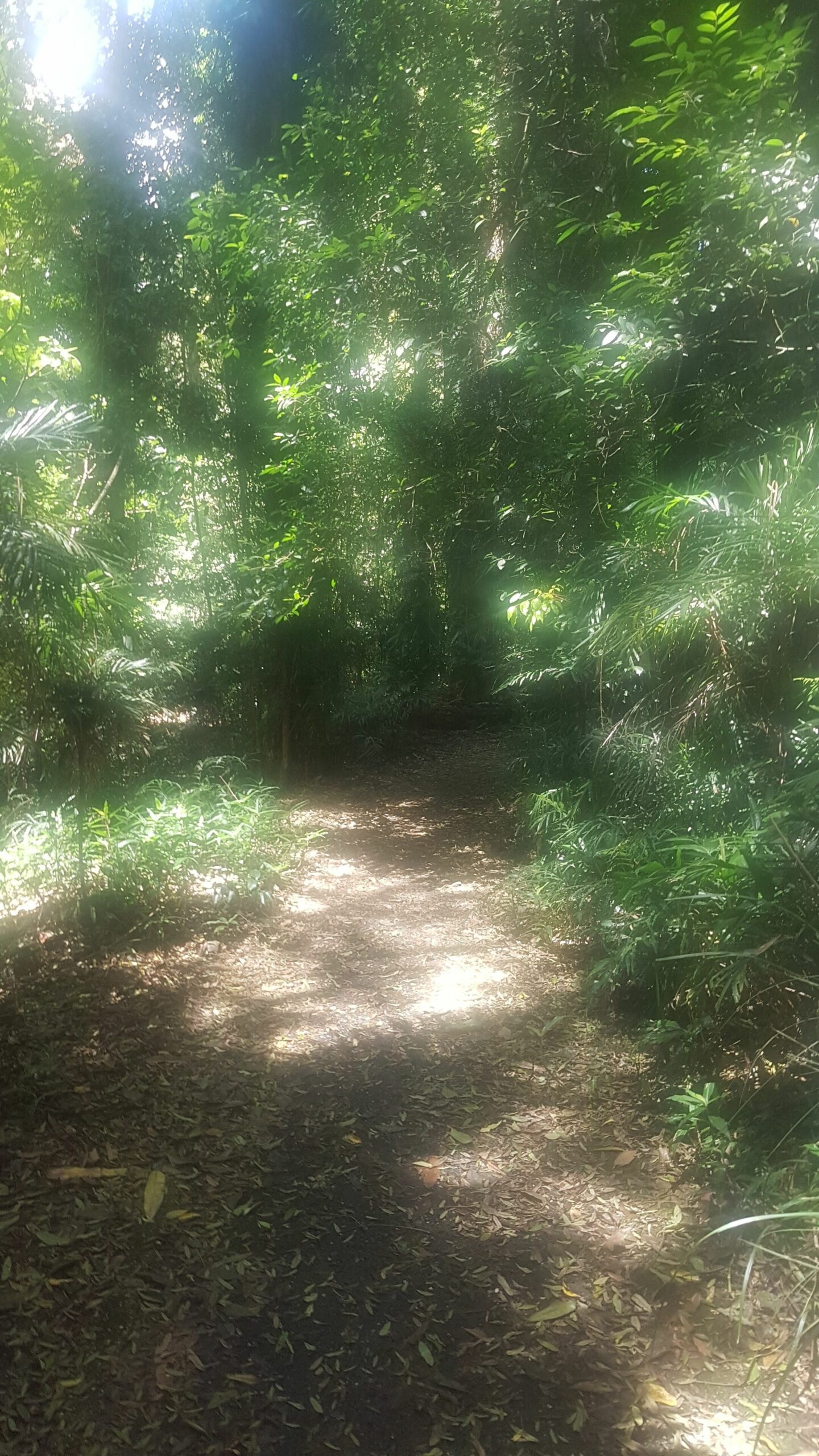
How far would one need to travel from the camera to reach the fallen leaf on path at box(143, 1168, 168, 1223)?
267 cm

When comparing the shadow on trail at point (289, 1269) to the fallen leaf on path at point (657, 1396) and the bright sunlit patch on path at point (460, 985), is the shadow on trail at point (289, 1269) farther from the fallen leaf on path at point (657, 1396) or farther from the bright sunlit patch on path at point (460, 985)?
the bright sunlit patch on path at point (460, 985)

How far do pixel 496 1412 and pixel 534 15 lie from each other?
6565 millimetres

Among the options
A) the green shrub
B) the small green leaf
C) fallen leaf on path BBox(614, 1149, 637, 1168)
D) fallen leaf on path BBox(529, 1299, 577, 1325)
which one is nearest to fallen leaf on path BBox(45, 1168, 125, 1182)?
the small green leaf

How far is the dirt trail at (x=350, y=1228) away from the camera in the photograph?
2.02m

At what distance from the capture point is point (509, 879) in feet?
19.8

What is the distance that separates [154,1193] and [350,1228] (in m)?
0.65

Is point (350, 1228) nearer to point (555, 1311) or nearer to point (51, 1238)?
point (555, 1311)

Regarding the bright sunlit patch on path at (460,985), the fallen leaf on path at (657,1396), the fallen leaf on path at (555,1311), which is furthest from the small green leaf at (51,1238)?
the bright sunlit patch on path at (460,985)

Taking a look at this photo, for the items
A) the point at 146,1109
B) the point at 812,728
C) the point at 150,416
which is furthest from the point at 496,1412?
the point at 150,416

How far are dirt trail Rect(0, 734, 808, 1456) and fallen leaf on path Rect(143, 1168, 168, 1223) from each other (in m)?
0.03

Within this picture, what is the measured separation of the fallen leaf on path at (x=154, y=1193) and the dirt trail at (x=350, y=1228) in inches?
1.3

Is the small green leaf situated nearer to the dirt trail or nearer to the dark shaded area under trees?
the dirt trail

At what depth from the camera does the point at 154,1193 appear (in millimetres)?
2756

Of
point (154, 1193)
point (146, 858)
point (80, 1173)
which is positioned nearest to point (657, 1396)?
point (154, 1193)
